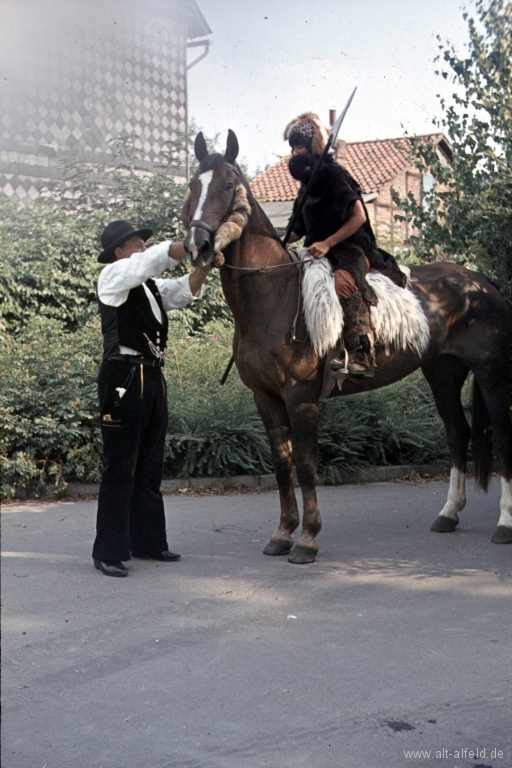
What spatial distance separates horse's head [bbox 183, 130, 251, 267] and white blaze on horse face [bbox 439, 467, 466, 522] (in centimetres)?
295

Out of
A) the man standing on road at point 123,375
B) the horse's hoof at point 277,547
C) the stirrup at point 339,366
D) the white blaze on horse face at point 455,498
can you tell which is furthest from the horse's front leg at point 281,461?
the white blaze on horse face at point 455,498

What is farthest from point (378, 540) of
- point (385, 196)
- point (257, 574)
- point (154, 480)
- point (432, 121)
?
point (385, 196)

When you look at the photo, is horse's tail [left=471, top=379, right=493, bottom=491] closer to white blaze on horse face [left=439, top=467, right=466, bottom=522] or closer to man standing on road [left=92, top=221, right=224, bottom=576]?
white blaze on horse face [left=439, top=467, right=466, bottom=522]

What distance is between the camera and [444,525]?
6.99 meters

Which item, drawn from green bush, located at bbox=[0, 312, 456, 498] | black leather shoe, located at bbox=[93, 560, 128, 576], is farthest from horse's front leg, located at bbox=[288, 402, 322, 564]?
green bush, located at bbox=[0, 312, 456, 498]

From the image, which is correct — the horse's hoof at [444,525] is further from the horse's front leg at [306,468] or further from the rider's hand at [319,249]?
the rider's hand at [319,249]

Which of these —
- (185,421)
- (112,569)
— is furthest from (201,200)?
(185,421)

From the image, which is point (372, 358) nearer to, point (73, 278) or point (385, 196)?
point (73, 278)

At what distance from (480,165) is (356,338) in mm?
2185

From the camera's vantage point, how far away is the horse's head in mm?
5242

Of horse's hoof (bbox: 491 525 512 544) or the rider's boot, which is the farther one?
horse's hoof (bbox: 491 525 512 544)

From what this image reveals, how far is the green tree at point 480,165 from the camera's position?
6738 mm

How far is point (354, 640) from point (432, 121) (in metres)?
4.79

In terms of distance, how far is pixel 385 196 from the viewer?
114ft
